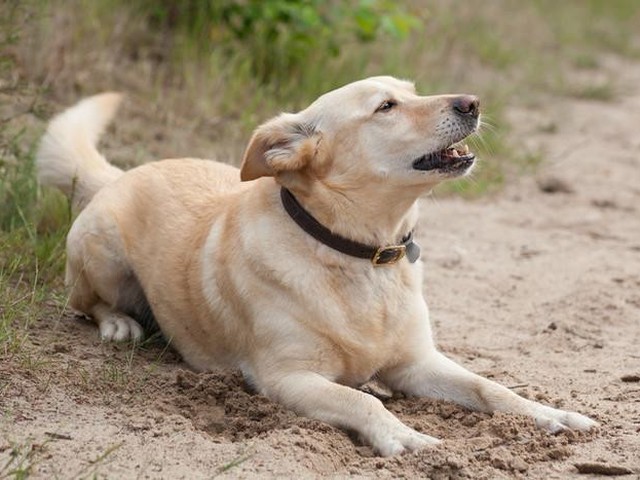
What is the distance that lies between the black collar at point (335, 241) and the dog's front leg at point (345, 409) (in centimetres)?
46

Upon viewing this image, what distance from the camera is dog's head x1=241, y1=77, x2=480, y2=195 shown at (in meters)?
4.20

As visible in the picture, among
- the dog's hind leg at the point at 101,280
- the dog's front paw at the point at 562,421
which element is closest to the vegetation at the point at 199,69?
the dog's hind leg at the point at 101,280

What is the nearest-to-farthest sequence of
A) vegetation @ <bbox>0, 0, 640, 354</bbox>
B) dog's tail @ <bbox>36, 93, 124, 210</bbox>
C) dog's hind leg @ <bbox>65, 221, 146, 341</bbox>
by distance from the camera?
dog's hind leg @ <bbox>65, 221, 146, 341</bbox>, dog's tail @ <bbox>36, 93, 124, 210</bbox>, vegetation @ <bbox>0, 0, 640, 354</bbox>

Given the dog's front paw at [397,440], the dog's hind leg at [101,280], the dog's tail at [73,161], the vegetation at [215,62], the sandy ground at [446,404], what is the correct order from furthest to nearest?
1. the vegetation at [215,62]
2. the dog's tail at [73,161]
3. the dog's hind leg at [101,280]
4. the dog's front paw at [397,440]
5. the sandy ground at [446,404]

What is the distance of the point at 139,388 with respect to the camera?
425 centimetres

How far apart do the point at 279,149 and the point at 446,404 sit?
43.6 inches

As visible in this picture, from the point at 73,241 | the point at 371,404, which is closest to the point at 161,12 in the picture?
the point at 73,241

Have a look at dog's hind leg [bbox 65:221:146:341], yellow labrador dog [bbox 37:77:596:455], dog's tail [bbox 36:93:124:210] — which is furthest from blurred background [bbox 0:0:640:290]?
yellow labrador dog [bbox 37:77:596:455]

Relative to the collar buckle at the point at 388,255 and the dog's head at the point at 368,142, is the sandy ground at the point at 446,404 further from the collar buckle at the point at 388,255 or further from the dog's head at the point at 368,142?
the dog's head at the point at 368,142

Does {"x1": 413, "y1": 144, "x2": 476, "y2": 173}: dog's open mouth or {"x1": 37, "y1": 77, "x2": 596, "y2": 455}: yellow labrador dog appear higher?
{"x1": 413, "y1": 144, "x2": 476, "y2": 173}: dog's open mouth

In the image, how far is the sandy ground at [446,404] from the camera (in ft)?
11.9

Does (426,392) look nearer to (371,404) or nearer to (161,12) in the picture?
(371,404)

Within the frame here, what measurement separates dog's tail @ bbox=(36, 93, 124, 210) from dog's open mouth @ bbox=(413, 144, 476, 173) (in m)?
1.86

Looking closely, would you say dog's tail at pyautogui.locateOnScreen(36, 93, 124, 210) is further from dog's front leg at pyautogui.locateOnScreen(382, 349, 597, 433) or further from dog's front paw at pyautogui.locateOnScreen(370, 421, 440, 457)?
dog's front paw at pyautogui.locateOnScreen(370, 421, 440, 457)
